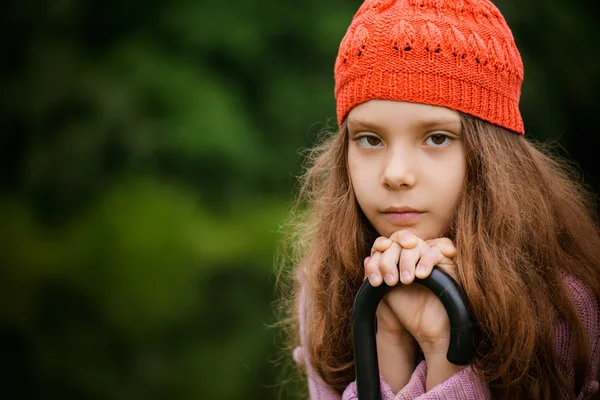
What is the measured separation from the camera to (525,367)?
167 centimetres

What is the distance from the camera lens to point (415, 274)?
1.63m

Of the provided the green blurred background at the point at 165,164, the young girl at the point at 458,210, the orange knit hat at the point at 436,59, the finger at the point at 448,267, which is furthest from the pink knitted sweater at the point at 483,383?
the green blurred background at the point at 165,164

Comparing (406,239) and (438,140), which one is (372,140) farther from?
(406,239)

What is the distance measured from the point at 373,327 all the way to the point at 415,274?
0.16m

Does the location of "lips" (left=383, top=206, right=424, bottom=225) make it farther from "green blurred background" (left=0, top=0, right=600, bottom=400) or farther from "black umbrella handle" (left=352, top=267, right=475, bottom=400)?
"green blurred background" (left=0, top=0, right=600, bottom=400)

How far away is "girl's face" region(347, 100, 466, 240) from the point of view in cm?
169

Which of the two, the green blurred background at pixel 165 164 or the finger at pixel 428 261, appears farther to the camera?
the green blurred background at pixel 165 164

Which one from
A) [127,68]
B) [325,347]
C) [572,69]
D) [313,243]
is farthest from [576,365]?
[127,68]

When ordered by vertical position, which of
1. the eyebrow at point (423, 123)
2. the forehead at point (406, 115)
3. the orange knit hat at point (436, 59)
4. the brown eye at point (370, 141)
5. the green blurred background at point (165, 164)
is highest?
the orange knit hat at point (436, 59)

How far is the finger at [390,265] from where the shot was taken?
5.37 feet

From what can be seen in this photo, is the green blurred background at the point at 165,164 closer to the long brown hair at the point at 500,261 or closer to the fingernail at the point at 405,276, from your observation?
the long brown hair at the point at 500,261

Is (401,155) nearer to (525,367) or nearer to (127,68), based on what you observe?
(525,367)

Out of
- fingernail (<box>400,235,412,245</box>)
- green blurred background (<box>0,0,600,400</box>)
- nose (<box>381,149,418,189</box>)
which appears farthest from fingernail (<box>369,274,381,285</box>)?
green blurred background (<box>0,0,600,400</box>)

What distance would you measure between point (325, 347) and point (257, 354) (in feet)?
10.2
